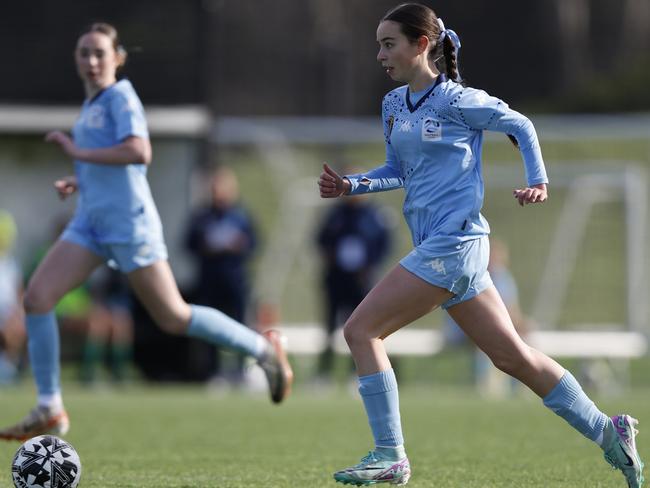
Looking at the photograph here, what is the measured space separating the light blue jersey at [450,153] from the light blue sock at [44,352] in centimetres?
265

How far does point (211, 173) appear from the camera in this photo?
15.3 m

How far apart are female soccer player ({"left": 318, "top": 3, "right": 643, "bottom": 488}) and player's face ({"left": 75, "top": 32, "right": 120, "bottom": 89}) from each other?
2184 mm

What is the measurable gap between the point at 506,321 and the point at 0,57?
35.4 ft

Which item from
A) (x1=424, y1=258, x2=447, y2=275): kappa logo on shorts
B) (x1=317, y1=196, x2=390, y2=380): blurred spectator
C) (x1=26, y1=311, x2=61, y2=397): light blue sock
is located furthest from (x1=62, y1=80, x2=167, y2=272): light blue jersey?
(x1=317, y1=196, x2=390, y2=380): blurred spectator

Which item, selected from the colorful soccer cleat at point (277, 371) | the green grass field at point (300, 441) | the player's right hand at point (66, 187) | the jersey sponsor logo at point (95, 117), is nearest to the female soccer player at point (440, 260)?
the green grass field at point (300, 441)

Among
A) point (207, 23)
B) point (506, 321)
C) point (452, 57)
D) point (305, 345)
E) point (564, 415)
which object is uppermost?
point (207, 23)

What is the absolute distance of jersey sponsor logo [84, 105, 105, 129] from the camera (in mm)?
7531

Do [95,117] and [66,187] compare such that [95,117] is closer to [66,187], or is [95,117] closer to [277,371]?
[66,187]

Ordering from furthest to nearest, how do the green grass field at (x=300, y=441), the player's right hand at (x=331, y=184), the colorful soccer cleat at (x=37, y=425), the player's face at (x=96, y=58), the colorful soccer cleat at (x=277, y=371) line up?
1. the colorful soccer cleat at (x=277, y=371)
2. the player's face at (x=96, y=58)
3. the colorful soccer cleat at (x=37, y=425)
4. the green grass field at (x=300, y=441)
5. the player's right hand at (x=331, y=184)

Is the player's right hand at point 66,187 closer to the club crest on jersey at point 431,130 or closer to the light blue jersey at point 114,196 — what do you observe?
the light blue jersey at point 114,196

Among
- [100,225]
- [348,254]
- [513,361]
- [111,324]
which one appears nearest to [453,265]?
[513,361]

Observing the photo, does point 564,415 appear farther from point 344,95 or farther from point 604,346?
point 344,95

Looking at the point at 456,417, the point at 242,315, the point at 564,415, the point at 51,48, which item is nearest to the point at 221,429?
the point at 456,417

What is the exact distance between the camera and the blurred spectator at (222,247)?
14172 mm
